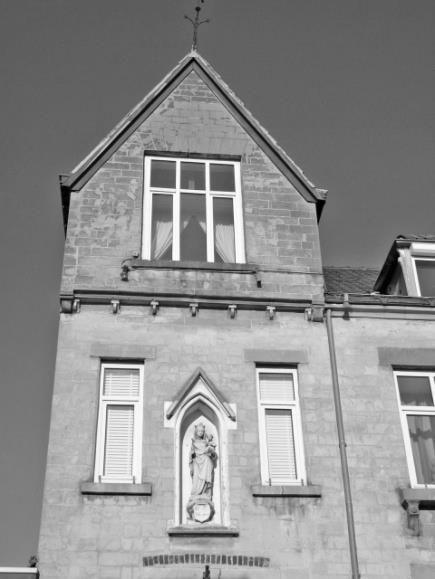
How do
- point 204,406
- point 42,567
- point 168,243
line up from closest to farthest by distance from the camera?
point 42,567 < point 204,406 < point 168,243

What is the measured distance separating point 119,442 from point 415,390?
227 inches

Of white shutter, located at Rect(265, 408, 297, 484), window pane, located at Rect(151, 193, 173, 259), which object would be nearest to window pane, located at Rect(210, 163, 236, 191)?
window pane, located at Rect(151, 193, 173, 259)

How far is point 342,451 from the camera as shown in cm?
1551

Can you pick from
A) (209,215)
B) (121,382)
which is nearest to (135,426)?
(121,382)

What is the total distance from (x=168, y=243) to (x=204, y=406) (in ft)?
12.9

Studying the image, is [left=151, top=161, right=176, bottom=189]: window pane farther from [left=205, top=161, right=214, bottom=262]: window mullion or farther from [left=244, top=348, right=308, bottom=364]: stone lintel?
[left=244, top=348, right=308, bottom=364]: stone lintel

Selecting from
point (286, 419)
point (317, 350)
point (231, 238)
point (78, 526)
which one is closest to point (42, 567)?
point (78, 526)

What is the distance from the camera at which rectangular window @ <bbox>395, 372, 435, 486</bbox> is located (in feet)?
51.9

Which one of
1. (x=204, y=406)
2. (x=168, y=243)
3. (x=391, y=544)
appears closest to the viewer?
(x=391, y=544)

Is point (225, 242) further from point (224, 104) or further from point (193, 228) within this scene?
point (224, 104)

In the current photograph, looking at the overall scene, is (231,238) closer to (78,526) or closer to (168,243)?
(168,243)

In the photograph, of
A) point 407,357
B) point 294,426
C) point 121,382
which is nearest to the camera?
point 294,426

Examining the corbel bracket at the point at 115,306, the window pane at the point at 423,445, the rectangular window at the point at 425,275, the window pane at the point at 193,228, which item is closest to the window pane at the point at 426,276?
the rectangular window at the point at 425,275

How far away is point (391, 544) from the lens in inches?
575
